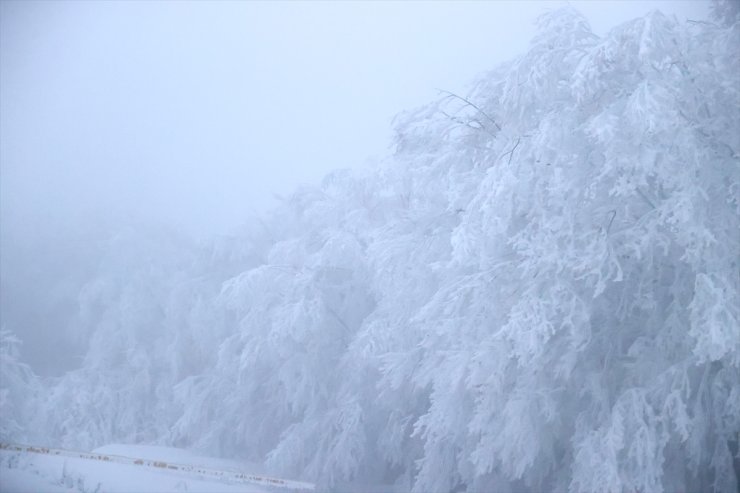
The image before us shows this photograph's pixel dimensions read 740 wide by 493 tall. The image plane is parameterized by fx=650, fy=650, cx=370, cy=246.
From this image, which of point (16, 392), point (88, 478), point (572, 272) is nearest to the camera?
point (88, 478)

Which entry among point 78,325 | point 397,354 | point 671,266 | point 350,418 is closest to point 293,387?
point 350,418

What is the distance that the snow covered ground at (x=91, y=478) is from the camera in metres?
6.20

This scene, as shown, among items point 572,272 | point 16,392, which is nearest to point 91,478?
point 572,272

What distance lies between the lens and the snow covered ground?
6.20 meters

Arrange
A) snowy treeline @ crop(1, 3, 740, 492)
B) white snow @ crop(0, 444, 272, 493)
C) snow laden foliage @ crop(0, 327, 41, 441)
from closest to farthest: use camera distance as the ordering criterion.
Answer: white snow @ crop(0, 444, 272, 493), snowy treeline @ crop(1, 3, 740, 492), snow laden foliage @ crop(0, 327, 41, 441)


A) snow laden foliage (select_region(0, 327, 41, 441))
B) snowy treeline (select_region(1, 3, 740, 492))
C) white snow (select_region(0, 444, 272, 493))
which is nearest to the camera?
white snow (select_region(0, 444, 272, 493))

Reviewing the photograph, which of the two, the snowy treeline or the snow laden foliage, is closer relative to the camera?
the snowy treeline

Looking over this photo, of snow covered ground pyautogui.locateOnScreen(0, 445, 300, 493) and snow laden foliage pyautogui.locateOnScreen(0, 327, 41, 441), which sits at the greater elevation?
snow covered ground pyautogui.locateOnScreen(0, 445, 300, 493)

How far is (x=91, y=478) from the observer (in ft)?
23.5

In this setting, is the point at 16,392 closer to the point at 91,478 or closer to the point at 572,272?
the point at 91,478

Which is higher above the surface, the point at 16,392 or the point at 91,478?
the point at 91,478

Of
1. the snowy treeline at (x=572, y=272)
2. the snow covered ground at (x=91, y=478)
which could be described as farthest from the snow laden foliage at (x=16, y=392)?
the snowy treeline at (x=572, y=272)

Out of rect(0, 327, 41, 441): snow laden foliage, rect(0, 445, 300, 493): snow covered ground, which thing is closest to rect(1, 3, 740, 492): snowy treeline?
rect(0, 445, 300, 493): snow covered ground

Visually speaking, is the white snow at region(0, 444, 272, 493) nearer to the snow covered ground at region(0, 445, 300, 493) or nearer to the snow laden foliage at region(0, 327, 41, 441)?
the snow covered ground at region(0, 445, 300, 493)
